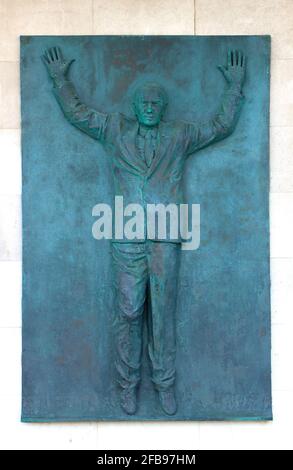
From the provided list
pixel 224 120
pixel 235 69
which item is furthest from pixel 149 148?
pixel 235 69

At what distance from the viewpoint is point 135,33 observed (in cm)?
684

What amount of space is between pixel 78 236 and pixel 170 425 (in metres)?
1.12

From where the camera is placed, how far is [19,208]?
6852 mm

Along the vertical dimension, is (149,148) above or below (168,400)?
above

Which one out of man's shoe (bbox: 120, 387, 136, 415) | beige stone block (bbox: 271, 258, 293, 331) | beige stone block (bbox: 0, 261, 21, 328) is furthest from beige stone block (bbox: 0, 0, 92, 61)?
man's shoe (bbox: 120, 387, 136, 415)

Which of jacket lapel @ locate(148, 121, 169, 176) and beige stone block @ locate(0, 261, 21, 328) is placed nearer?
jacket lapel @ locate(148, 121, 169, 176)

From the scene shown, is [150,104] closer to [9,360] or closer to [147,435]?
[9,360]

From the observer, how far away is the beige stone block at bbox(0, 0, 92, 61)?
6.84 meters

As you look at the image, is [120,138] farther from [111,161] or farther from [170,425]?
[170,425]

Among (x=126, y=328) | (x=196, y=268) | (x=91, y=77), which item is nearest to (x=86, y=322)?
(x=126, y=328)

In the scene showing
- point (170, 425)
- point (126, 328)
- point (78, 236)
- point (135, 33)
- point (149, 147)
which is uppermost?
point (135, 33)

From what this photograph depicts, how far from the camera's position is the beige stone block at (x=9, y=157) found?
6.85 meters

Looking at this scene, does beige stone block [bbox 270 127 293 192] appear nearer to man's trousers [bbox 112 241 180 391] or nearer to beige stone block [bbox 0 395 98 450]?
man's trousers [bbox 112 241 180 391]

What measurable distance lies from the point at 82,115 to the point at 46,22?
55cm
